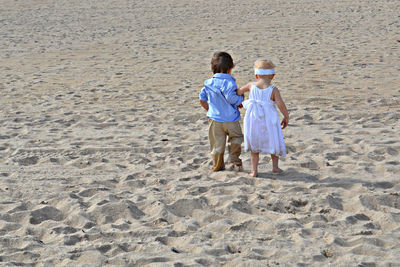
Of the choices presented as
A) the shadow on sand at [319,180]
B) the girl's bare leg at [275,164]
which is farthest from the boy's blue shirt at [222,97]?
the shadow on sand at [319,180]

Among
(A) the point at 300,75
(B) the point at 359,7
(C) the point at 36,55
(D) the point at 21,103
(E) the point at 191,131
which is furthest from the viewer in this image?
(B) the point at 359,7

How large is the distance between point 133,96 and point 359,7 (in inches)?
549

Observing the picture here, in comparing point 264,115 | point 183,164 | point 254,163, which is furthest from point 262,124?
point 183,164

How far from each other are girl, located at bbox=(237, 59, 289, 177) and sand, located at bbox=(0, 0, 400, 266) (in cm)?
35

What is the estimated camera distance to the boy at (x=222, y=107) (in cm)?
573

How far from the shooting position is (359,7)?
2147 cm

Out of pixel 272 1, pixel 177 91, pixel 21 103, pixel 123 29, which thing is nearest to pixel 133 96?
pixel 177 91

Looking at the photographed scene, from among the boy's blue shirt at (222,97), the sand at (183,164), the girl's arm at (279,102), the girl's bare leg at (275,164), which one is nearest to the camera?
the sand at (183,164)

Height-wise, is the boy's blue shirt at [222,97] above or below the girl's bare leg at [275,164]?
above

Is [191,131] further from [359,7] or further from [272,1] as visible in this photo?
[272,1]

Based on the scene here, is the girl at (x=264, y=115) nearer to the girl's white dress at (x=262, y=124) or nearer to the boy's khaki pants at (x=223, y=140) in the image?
the girl's white dress at (x=262, y=124)

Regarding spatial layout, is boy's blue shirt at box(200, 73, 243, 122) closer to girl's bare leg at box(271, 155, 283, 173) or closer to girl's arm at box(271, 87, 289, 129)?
girl's arm at box(271, 87, 289, 129)

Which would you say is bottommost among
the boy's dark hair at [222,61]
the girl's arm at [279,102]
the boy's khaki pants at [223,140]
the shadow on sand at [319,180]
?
the shadow on sand at [319,180]

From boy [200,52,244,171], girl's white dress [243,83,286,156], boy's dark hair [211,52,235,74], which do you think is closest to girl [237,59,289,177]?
girl's white dress [243,83,286,156]
